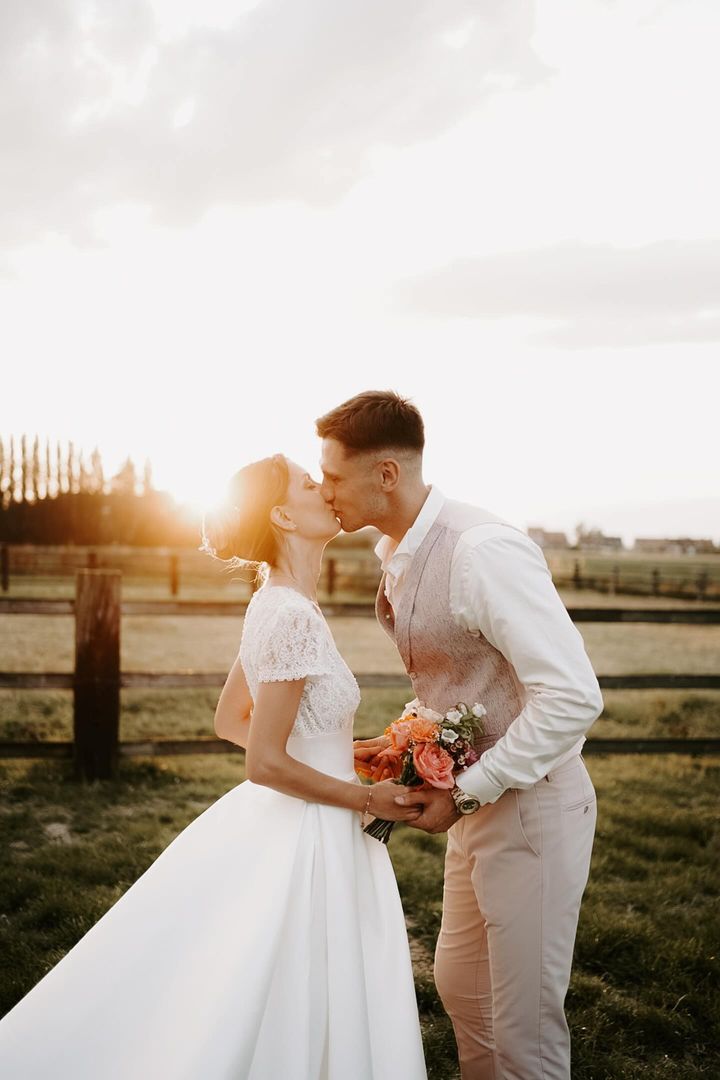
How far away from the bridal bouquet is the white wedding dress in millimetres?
235

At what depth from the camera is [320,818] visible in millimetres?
2721

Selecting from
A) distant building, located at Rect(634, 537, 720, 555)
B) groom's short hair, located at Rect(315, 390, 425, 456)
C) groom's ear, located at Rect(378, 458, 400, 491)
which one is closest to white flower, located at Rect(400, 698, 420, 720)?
groom's ear, located at Rect(378, 458, 400, 491)

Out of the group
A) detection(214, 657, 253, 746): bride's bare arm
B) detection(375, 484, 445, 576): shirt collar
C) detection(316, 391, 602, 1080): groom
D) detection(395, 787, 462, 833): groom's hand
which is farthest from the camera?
detection(214, 657, 253, 746): bride's bare arm

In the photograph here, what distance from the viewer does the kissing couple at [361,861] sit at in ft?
7.93

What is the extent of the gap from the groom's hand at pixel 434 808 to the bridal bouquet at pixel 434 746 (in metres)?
0.04

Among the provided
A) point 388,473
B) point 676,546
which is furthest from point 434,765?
point 676,546

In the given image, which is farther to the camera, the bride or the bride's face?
the bride's face

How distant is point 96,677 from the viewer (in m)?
6.77

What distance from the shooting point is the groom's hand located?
260 centimetres

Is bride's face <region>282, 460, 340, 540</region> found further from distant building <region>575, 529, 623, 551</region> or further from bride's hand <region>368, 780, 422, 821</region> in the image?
distant building <region>575, 529, 623, 551</region>

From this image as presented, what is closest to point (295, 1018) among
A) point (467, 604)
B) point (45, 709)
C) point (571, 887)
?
point (571, 887)

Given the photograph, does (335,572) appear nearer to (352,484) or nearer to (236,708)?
(236,708)

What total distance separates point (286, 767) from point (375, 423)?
3.66 ft

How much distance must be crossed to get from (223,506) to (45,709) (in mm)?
7540
